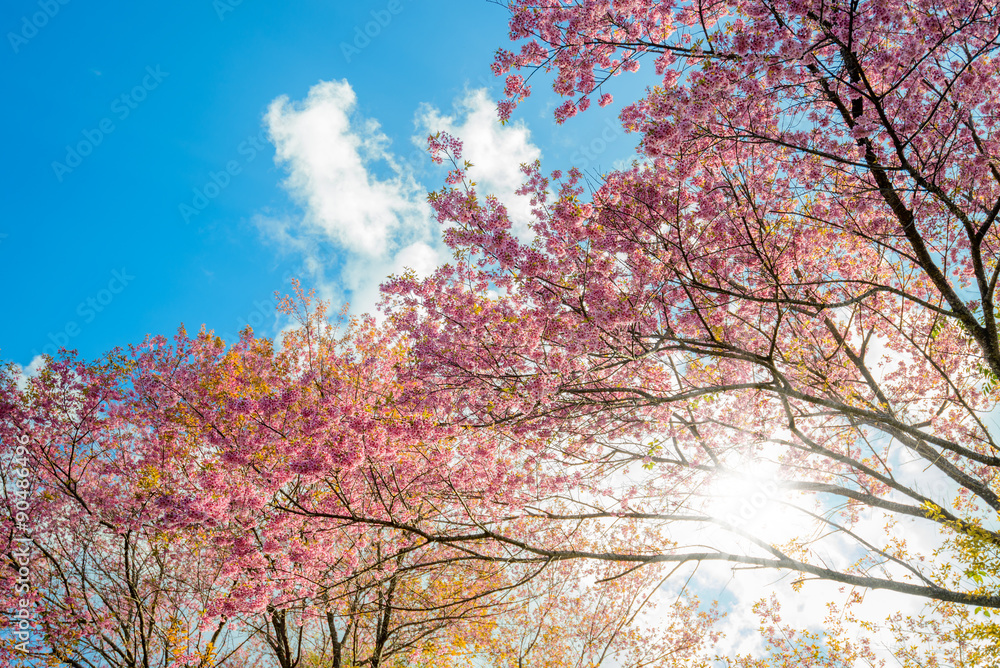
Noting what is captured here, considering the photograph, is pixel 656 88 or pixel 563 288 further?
pixel 563 288

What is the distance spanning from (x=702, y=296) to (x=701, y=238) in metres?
0.99

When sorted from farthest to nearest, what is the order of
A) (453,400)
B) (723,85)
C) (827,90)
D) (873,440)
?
(873,440) < (453,400) < (827,90) < (723,85)

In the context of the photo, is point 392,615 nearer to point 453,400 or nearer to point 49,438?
point 453,400

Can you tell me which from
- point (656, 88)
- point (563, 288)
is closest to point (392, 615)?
point (563, 288)

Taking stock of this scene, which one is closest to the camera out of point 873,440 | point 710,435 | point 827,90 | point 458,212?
point 827,90

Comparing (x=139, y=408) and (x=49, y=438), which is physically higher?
(x=139, y=408)

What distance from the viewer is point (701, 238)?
5984mm
